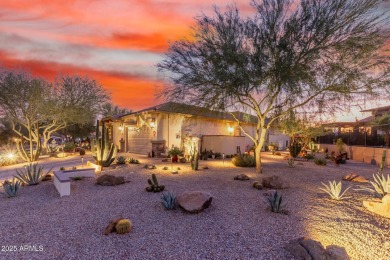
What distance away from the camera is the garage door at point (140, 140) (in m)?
21.0

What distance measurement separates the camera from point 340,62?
10.6 m

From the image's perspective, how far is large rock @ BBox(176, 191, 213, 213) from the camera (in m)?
6.07

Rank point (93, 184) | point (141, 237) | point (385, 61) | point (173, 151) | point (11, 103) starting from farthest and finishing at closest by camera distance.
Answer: point (11, 103)
point (173, 151)
point (385, 61)
point (93, 184)
point (141, 237)

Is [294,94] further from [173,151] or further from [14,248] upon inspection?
[14,248]

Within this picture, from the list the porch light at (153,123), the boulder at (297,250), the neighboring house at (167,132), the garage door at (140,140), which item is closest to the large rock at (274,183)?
the boulder at (297,250)

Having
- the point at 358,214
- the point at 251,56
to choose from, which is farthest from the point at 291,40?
the point at 358,214

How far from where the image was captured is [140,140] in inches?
870

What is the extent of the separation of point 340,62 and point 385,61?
5.68 ft

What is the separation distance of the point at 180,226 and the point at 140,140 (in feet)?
57.4

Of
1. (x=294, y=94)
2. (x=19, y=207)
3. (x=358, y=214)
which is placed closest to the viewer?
(x=358, y=214)

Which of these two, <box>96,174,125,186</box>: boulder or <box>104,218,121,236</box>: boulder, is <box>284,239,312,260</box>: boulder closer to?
<box>104,218,121,236</box>: boulder

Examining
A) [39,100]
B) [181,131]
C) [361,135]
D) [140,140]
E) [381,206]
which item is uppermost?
[39,100]

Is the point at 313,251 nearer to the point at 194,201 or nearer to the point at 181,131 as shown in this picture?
the point at 194,201

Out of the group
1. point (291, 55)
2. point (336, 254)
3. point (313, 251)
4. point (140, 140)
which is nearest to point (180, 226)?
point (313, 251)
